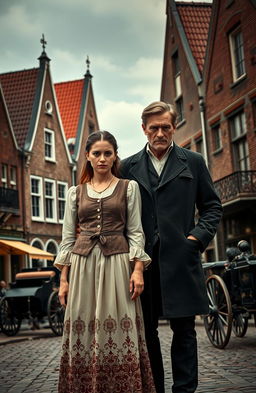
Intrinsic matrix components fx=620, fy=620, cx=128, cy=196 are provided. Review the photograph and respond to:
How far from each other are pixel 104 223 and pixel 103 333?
2.29 feet

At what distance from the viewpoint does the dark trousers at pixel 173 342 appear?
400cm

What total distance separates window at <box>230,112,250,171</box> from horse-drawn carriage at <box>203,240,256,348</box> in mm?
10934

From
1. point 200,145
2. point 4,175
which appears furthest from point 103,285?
point 4,175

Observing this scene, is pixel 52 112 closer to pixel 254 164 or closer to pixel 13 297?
pixel 254 164

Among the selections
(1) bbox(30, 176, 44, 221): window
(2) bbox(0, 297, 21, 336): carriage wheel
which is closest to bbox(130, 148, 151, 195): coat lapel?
(2) bbox(0, 297, 21, 336): carriage wheel

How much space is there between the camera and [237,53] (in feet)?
66.5

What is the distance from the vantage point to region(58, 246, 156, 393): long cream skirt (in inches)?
147

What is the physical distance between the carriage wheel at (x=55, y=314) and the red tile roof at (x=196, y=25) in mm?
12975

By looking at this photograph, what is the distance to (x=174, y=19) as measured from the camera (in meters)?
25.3

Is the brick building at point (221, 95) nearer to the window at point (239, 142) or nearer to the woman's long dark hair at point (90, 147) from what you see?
the window at point (239, 142)

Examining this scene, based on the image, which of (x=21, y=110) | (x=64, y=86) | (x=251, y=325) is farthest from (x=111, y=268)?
(x=64, y=86)

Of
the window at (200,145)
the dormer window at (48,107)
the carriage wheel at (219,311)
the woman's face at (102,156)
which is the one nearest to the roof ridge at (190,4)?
the window at (200,145)

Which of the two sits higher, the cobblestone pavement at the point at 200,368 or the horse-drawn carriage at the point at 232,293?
the horse-drawn carriage at the point at 232,293

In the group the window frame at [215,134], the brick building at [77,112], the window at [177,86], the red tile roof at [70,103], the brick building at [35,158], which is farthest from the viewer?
the red tile roof at [70,103]
